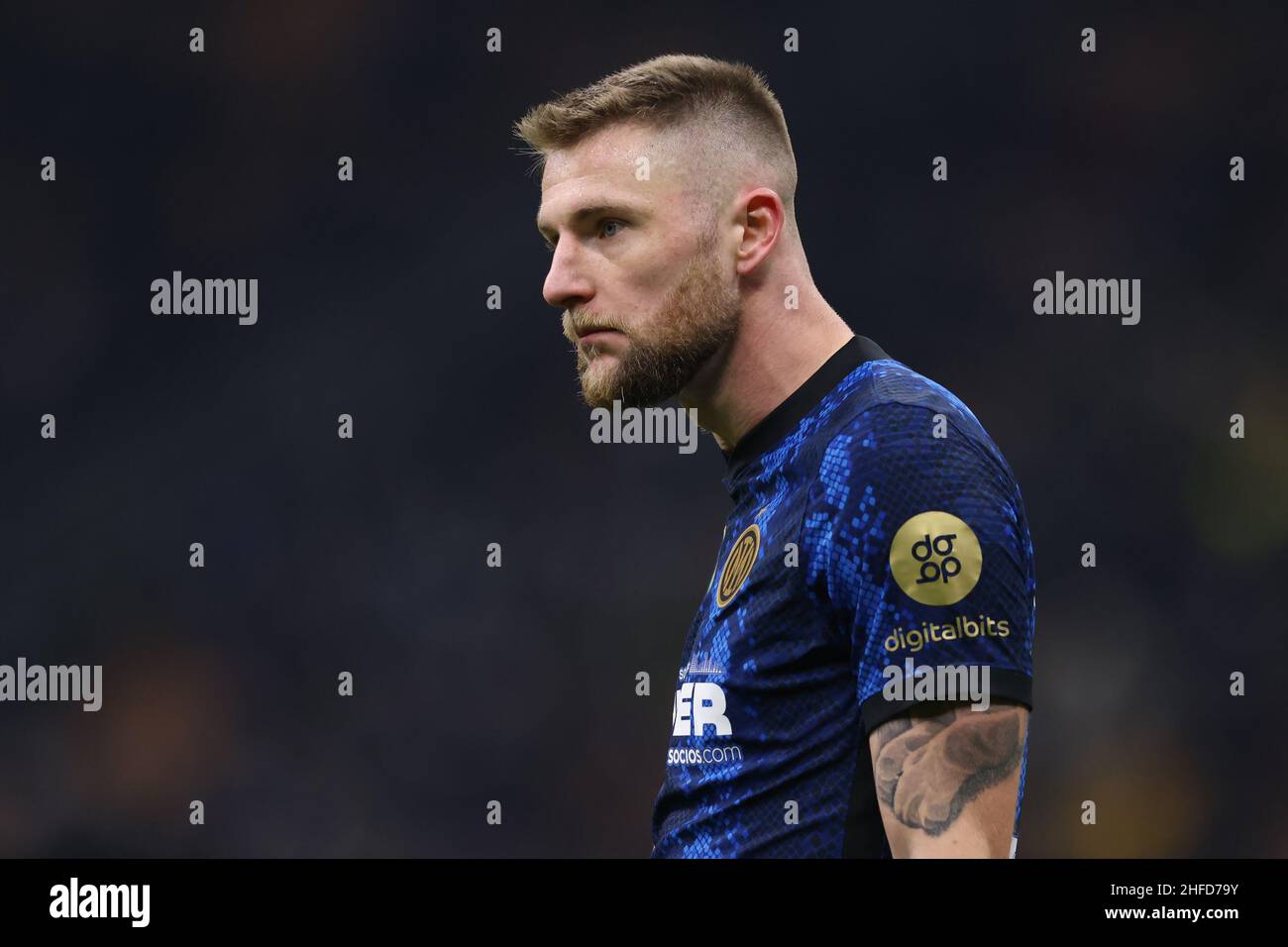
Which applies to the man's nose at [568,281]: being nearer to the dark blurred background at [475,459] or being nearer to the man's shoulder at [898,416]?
the man's shoulder at [898,416]

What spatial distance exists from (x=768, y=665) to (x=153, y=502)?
5578 millimetres

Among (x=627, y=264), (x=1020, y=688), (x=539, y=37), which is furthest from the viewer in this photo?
(x=539, y=37)

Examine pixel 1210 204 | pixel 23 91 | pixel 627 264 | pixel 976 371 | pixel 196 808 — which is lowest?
pixel 196 808

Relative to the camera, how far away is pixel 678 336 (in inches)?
106

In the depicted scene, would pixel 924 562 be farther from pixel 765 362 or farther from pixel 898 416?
pixel 765 362

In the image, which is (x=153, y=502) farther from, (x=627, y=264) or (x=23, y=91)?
(x=627, y=264)

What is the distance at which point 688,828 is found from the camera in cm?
240

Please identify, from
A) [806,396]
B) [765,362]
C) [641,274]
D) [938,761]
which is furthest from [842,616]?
[641,274]

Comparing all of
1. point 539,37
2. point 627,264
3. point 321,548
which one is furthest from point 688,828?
point 539,37

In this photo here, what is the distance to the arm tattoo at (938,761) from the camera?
2.07 meters

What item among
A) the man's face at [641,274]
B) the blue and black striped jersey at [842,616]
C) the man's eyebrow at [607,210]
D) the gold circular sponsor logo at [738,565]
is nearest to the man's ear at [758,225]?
the man's face at [641,274]

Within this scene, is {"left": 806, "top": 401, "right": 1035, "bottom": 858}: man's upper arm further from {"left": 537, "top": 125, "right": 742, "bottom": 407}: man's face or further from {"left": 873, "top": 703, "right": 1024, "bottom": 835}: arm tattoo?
{"left": 537, "top": 125, "right": 742, "bottom": 407}: man's face

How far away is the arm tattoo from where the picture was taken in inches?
81.4

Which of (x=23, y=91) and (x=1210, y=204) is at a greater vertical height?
(x=23, y=91)
